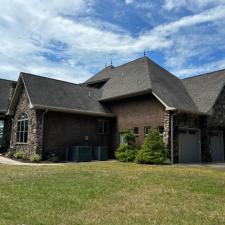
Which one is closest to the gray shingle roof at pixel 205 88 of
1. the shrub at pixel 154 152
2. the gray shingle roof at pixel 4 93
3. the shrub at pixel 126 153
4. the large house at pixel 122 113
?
the large house at pixel 122 113

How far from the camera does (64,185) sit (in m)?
8.01

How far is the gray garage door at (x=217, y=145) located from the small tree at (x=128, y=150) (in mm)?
6168

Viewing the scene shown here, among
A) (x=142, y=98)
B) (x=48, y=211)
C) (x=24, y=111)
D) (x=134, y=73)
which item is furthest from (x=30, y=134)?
(x=48, y=211)

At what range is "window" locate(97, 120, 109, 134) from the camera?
2083 centimetres

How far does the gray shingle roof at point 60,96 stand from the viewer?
17.9 meters

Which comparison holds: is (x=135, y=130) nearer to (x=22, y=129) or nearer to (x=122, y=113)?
(x=122, y=113)

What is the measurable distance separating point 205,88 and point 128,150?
850 cm

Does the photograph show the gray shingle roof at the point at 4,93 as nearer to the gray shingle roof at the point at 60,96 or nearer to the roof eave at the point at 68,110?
the gray shingle roof at the point at 60,96

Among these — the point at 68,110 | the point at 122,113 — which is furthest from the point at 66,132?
the point at 122,113

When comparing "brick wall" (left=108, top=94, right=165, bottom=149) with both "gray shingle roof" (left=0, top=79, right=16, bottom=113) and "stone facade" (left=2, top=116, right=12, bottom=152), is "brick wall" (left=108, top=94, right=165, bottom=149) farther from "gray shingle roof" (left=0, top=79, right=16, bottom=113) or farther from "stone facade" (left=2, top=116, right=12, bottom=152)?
"gray shingle roof" (left=0, top=79, right=16, bottom=113)

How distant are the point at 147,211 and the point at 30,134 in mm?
13896

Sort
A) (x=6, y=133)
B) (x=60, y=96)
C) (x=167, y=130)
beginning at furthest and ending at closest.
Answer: (x=6, y=133)
(x=60, y=96)
(x=167, y=130)

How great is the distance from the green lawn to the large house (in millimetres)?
8348

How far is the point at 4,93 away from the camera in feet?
80.8
